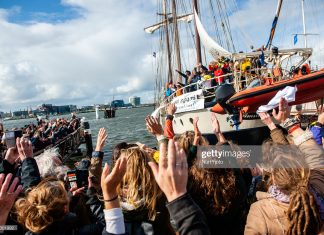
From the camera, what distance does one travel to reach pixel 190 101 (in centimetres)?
1335

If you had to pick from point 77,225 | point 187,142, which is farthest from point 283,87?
point 77,225

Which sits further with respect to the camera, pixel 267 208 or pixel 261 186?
pixel 261 186

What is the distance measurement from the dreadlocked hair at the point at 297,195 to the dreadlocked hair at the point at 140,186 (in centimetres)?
92

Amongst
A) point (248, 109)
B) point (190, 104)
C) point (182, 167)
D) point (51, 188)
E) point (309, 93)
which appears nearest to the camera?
point (182, 167)

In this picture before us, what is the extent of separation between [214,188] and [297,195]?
817 millimetres

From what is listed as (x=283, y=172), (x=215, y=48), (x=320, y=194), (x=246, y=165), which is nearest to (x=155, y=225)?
(x=283, y=172)

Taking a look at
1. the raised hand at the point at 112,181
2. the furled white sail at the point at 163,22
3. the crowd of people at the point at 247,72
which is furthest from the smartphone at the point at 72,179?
the furled white sail at the point at 163,22

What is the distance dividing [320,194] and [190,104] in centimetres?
1124

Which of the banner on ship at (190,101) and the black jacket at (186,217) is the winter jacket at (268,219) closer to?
the black jacket at (186,217)

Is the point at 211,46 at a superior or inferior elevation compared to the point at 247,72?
superior

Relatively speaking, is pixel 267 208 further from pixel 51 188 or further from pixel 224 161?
pixel 51 188

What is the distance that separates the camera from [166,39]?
34.0 metres

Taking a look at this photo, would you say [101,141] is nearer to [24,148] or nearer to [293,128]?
[24,148]

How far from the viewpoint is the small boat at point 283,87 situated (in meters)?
7.75
